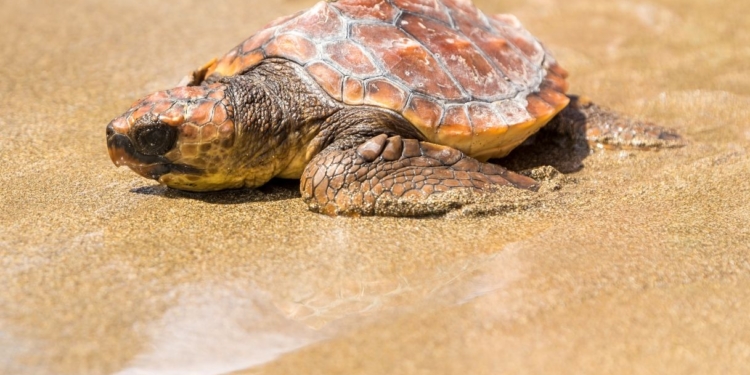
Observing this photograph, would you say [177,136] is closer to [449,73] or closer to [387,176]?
[387,176]

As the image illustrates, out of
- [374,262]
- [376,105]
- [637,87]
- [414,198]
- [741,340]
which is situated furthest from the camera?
[637,87]

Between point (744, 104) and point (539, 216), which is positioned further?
point (744, 104)

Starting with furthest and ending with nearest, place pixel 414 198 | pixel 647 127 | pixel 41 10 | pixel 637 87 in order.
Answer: pixel 41 10 → pixel 637 87 → pixel 647 127 → pixel 414 198

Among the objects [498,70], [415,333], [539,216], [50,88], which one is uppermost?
[498,70]

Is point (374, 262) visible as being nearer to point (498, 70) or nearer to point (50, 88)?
point (498, 70)

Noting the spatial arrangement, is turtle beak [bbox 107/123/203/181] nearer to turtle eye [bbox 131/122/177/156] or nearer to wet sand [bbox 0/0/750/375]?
turtle eye [bbox 131/122/177/156]

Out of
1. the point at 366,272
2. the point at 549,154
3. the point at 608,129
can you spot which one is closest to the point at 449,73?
the point at 549,154

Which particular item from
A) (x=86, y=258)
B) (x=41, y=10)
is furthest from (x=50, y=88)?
(x=86, y=258)

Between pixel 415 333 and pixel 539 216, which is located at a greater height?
pixel 539 216

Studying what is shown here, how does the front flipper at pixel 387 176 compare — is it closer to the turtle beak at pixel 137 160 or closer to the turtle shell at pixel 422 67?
the turtle shell at pixel 422 67
